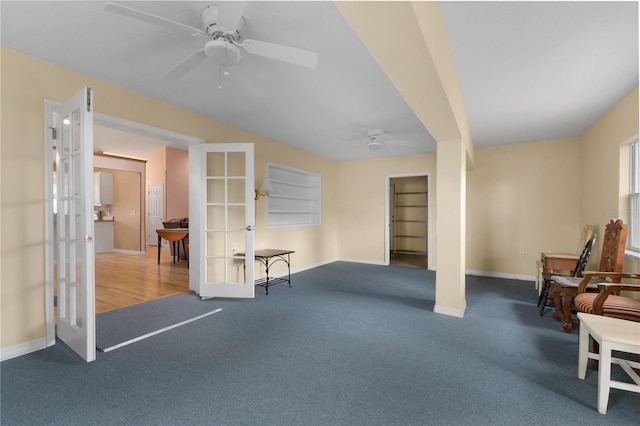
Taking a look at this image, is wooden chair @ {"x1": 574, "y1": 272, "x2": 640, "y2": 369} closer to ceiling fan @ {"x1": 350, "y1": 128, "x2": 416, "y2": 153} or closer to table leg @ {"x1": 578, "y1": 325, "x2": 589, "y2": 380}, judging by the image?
table leg @ {"x1": 578, "y1": 325, "x2": 589, "y2": 380}

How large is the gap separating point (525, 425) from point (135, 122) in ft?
13.1

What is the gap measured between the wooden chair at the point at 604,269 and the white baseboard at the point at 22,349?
15.3 ft

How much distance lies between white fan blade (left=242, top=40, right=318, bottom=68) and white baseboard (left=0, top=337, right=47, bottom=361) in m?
2.88

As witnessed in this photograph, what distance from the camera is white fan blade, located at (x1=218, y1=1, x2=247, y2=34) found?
152 cm

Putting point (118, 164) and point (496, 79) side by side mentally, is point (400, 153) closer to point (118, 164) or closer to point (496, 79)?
point (496, 79)

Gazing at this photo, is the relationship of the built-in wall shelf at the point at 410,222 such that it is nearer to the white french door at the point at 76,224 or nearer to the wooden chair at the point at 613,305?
the wooden chair at the point at 613,305

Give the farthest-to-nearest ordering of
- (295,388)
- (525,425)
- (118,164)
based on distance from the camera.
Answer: (118,164), (295,388), (525,425)

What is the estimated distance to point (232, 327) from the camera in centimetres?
282

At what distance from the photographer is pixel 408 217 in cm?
802

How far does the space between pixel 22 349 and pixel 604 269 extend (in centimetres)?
538

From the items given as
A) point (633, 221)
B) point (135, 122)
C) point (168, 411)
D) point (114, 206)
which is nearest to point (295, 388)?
point (168, 411)

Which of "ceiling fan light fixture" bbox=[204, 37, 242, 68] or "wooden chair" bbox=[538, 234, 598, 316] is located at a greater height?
"ceiling fan light fixture" bbox=[204, 37, 242, 68]

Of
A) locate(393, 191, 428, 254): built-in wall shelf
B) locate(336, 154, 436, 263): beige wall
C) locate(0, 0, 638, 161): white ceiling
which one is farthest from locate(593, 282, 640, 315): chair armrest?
locate(393, 191, 428, 254): built-in wall shelf

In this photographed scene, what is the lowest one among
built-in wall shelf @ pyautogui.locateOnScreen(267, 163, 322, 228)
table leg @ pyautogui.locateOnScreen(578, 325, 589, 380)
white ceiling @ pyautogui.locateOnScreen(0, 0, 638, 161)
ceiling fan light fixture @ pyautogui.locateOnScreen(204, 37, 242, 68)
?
table leg @ pyautogui.locateOnScreen(578, 325, 589, 380)
